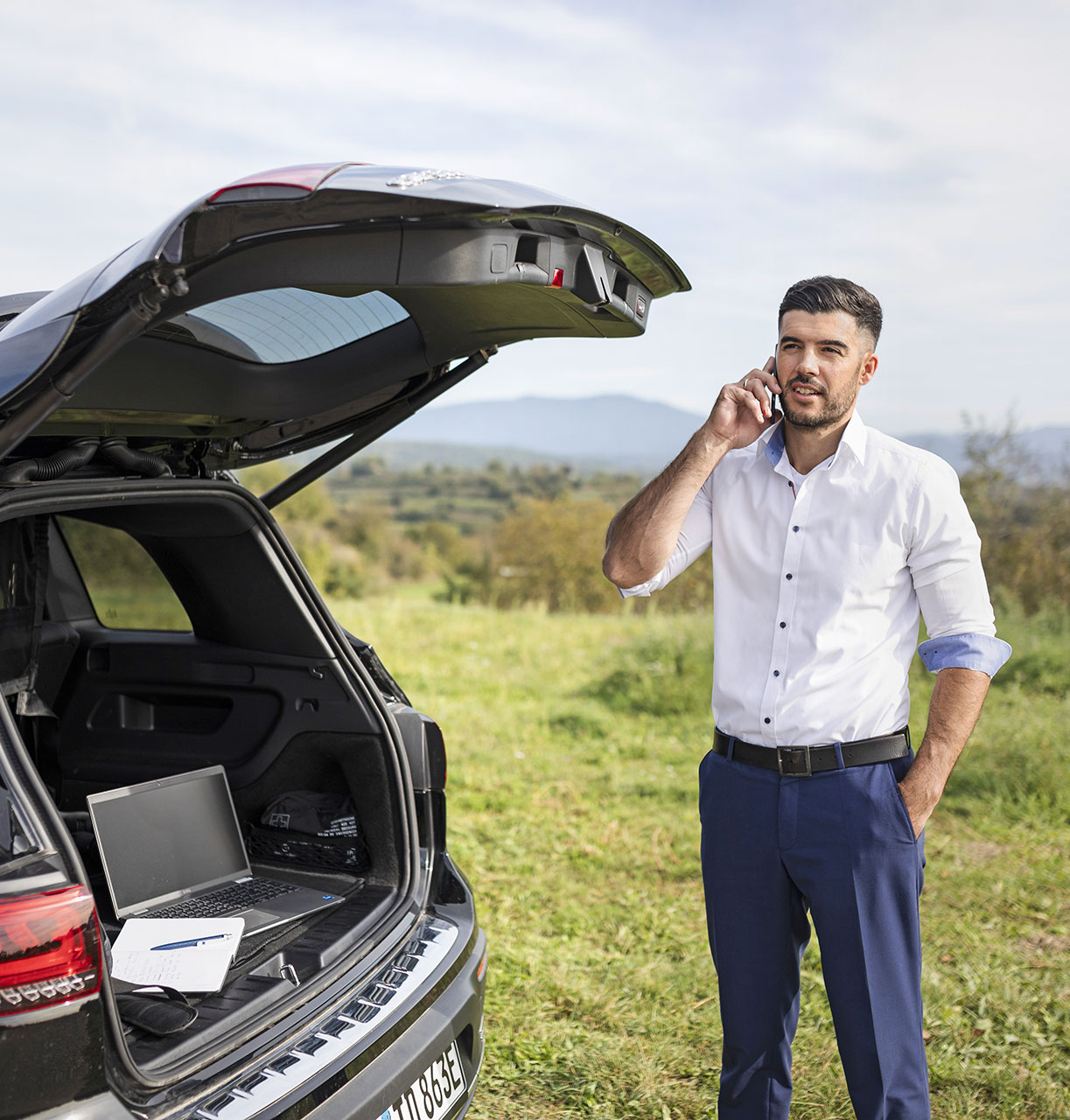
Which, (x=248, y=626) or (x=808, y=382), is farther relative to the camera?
(x=248, y=626)

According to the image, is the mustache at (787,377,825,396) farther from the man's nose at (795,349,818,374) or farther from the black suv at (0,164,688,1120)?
the black suv at (0,164,688,1120)

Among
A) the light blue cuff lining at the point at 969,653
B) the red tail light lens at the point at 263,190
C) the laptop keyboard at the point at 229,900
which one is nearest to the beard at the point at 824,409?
the light blue cuff lining at the point at 969,653

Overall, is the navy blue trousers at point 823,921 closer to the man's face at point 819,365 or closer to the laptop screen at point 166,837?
the man's face at point 819,365

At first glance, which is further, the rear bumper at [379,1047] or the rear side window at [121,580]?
the rear side window at [121,580]

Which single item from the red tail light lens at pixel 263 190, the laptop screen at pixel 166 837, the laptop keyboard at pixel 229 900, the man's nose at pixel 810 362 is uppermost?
the red tail light lens at pixel 263 190

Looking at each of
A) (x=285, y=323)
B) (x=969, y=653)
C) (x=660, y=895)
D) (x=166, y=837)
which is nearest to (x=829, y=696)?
(x=969, y=653)

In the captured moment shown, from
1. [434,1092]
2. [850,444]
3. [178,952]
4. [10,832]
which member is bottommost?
[434,1092]

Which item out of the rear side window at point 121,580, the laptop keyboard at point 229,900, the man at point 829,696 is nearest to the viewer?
the man at point 829,696

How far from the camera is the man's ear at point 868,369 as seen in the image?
7.72 feet

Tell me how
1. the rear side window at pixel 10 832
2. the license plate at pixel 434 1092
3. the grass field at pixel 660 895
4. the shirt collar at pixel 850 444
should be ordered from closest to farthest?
the rear side window at pixel 10 832 < the license plate at pixel 434 1092 < the shirt collar at pixel 850 444 < the grass field at pixel 660 895

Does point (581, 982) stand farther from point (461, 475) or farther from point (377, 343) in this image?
point (461, 475)

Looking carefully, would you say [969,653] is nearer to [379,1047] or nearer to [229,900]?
[379,1047]

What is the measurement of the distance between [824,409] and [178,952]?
1.85m

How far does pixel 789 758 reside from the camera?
7.47 ft
